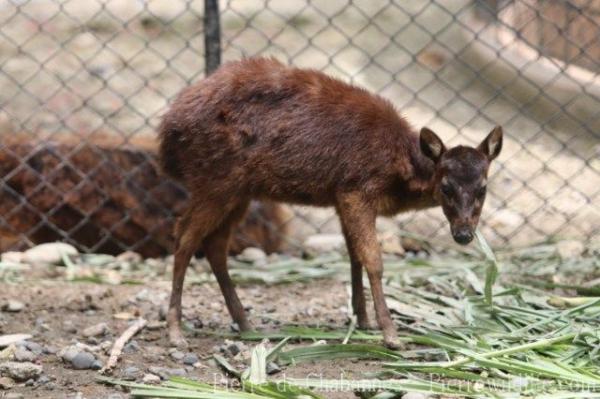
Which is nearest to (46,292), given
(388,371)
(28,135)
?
(28,135)

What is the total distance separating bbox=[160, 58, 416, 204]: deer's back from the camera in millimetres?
5004

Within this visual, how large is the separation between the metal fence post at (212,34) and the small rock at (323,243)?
1.50 meters

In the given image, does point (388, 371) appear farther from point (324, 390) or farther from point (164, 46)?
point (164, 46)

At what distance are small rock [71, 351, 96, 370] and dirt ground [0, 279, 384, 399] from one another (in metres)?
0.03

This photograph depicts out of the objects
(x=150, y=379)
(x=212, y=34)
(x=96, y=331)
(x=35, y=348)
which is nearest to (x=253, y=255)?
(x=212, y=34)

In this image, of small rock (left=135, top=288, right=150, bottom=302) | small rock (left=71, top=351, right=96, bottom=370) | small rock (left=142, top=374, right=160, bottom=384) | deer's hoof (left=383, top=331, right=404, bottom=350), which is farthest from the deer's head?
small rock (left=135, top=288, right=150, bottom=302)

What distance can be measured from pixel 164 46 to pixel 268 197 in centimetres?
419

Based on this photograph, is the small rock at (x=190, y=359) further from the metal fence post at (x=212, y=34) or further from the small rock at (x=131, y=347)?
the metal fence post at (x=212, y=34)

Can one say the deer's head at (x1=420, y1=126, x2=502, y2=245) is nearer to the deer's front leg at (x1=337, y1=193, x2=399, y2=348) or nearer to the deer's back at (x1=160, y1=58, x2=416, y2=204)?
the deer's back at (x1=160, y1=58, x2=416, y2=204)

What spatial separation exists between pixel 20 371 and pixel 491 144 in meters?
2.43

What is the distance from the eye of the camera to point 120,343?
4.92 meters

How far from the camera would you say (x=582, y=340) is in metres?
4.72

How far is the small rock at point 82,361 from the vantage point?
15.1ft

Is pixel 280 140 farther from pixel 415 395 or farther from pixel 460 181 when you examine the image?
pixel 415 395
